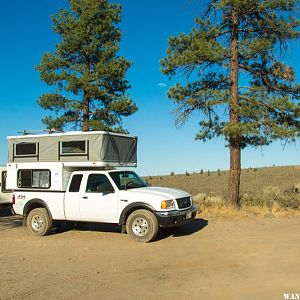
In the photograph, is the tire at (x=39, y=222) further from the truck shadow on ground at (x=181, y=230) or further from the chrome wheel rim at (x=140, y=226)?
the truck shadow on ground at (x=181, y=230)

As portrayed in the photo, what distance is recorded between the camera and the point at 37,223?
14117 millimetres

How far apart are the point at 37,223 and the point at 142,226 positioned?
3.68m

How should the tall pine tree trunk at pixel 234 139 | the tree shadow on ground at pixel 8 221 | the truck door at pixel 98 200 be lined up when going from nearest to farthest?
the truck door at pixel 98 200 < the tree shadow on ground at pixel 8 221 < the tall pine tree trunk at pixel 234 139

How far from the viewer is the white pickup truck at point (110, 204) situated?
12.2 m

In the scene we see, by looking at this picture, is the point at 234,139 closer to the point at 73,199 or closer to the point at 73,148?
the point at 73,148

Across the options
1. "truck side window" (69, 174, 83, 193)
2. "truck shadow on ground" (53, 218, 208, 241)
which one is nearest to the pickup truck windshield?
"truck side window" (69, 174, 83, 193)

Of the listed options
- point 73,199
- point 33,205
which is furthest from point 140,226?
point 33,205

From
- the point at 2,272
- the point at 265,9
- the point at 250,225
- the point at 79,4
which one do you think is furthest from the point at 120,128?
the point at 2,272

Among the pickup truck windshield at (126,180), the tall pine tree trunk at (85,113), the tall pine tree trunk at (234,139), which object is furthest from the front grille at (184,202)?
the tall pine tree trunk at (85,113)

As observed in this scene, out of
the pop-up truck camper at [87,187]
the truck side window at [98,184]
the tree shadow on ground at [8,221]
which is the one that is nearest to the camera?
the pop-up truck camper at [87,187]

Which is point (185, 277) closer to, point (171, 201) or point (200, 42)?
point (171, 201)

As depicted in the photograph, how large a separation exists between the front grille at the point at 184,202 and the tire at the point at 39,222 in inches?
158

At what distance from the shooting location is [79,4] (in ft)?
77.9

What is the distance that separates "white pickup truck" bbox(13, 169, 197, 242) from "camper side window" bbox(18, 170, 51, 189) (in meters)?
0.19
